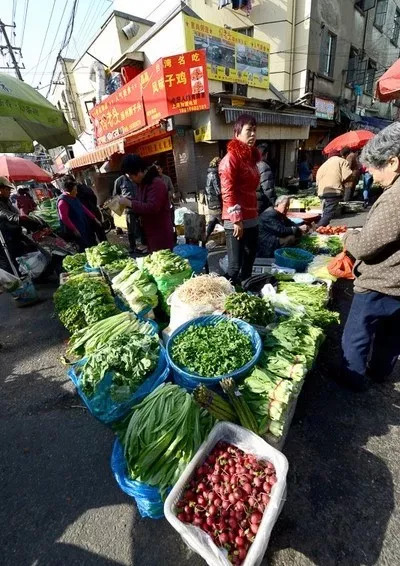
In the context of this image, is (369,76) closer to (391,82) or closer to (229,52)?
(229,52)

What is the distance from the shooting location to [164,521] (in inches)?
77.4

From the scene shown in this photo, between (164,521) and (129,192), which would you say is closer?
(164,521)

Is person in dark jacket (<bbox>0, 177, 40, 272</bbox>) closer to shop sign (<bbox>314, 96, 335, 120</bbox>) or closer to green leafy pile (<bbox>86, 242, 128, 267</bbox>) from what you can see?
green leafy pile (<bbox>86, 242, 128, 267</bbox>)

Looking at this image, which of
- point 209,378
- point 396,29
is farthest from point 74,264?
point 396,29

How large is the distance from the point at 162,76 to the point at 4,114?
19.6ft

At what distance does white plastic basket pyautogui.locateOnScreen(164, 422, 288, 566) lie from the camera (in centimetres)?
139

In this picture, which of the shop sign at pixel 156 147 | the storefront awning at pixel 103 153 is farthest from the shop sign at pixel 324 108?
the storefront awning at pixel 103 153

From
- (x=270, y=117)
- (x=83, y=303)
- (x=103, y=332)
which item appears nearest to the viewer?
(x=103, y=332)

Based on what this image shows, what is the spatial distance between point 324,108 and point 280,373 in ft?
60.0

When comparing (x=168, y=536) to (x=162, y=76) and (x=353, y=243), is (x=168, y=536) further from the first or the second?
(x=162, y=76)

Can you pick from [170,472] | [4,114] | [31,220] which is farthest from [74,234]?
[170,472]

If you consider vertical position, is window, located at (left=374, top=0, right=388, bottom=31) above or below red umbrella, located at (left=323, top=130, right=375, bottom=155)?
above

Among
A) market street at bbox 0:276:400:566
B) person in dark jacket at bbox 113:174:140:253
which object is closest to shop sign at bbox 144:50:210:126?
person in dark jacket at bbox 113:174:140:253

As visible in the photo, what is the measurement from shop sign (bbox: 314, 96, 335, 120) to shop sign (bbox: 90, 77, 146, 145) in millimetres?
10500
